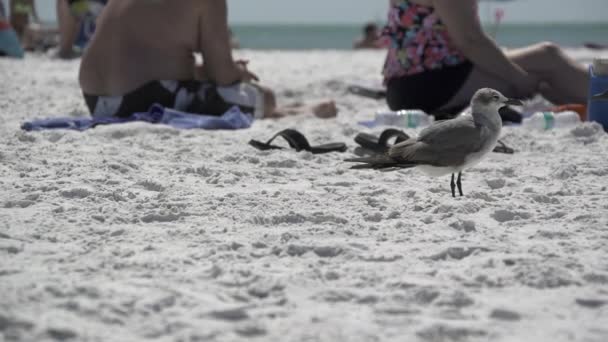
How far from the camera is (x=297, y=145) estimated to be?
12.0ft

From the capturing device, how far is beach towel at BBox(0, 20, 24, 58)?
8.80 metres

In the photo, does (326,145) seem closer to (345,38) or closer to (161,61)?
(161,61)

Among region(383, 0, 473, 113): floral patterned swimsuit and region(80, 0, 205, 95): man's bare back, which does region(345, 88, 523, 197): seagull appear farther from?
region(80, 0, 205, 95): man's bare back

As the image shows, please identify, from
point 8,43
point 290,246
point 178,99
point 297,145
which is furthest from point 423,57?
point 8,43

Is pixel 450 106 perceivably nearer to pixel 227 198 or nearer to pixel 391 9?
pixel 391 9

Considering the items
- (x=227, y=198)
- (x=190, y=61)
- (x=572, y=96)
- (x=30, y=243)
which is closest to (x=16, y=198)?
(x=30, y=243)

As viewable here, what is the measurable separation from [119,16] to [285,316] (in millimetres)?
2926

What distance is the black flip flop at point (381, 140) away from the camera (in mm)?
3543

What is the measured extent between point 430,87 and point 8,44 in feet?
20.1

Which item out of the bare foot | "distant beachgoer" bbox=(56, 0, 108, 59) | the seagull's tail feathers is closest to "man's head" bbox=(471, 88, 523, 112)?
the seagull's tail feathers

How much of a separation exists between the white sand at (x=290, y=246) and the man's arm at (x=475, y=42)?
63cm

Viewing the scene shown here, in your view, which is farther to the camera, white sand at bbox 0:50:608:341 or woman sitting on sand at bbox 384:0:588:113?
woman sitting on sand at bbox 384:0:588:113

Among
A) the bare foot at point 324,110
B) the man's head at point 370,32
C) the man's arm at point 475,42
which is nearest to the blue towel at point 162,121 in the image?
the bare foot at point 324,110

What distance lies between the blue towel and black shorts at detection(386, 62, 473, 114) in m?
0.90
